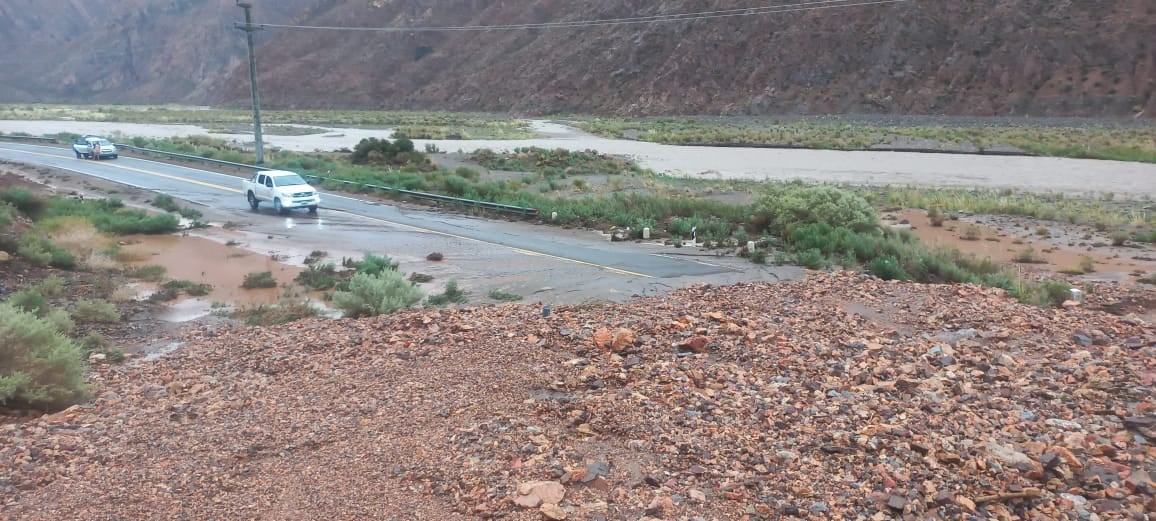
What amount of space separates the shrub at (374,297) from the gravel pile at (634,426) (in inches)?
98.8

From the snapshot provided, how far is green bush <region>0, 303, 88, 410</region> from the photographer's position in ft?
31.1

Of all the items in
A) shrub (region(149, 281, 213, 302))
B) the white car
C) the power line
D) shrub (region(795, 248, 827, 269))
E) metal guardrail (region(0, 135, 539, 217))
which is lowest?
shrub (region(149, 281, 213, 302))

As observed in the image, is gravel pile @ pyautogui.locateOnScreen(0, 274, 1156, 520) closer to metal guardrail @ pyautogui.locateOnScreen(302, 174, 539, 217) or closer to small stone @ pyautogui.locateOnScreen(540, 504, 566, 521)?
small stone @ pyautogui.locateOnScreen(540, 504, 566, 521)

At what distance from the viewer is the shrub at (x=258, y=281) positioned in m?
18.8

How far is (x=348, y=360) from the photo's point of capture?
10.6 metres

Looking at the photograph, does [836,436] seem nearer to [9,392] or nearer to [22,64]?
[9,392]

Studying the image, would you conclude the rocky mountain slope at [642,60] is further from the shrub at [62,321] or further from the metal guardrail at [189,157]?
the shrub at [62,321]

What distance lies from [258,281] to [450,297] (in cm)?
546

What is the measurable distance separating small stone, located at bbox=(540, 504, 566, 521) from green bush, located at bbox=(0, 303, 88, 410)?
6.43 metres

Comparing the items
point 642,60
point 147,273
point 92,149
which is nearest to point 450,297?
point 147,273

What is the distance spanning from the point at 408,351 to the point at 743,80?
96331mm

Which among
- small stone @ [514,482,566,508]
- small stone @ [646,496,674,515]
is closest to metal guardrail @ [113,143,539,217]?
small stone @ [514,482,566,508]

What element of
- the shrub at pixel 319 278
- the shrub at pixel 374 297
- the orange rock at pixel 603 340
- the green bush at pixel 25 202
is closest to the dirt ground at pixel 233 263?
the shrub at pixel 319 278

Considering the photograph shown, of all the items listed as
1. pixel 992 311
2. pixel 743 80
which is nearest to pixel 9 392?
pixel 992 311
